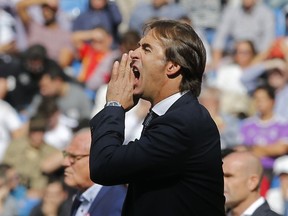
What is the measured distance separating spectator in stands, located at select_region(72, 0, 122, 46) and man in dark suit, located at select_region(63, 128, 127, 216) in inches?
290

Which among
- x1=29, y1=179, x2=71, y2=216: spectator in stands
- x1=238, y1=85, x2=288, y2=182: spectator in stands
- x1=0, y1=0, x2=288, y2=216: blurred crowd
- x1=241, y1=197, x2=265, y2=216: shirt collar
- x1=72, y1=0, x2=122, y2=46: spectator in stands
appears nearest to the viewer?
x1=241, y1=197, x2=265, y2=216: shirt collar

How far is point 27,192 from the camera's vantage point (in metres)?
10.4

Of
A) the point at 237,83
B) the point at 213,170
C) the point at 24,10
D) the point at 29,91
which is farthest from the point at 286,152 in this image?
the point at 213,170

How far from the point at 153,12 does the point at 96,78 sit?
1.39 m

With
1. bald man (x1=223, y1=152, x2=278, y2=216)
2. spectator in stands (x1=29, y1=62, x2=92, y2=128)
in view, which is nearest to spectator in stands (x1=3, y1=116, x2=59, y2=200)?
spectator in stands (x1=29, y1=62, x2=92, y2=128)

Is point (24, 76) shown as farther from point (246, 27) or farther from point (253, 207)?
point (253, 207)

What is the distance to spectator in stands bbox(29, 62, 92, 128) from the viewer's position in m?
Result: 11.7

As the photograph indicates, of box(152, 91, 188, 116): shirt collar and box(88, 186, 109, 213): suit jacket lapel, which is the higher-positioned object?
box(152, 91, 188, 116): shirt collar

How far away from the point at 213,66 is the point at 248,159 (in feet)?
22.3

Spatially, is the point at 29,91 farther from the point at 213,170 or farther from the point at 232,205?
the point at 213,170

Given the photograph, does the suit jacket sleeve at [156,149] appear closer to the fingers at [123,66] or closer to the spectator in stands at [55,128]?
the fingers at [123,66]

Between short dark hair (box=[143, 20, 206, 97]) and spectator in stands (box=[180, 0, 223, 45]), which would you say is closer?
short dark hair (box=[143, 20, 206, 97])

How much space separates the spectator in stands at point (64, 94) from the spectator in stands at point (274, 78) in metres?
2.11

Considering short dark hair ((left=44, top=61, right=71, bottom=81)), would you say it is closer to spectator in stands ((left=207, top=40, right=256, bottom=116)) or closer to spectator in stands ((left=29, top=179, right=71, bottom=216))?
spectator in stands ((left=207, top=40, right=256, bottom=116))
